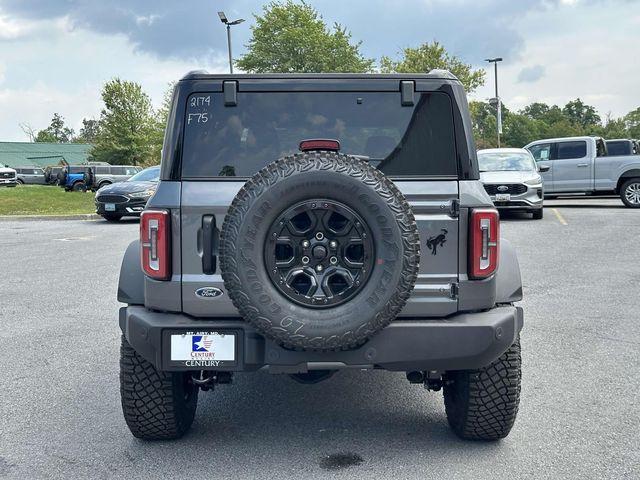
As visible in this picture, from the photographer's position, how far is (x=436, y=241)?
340 cm

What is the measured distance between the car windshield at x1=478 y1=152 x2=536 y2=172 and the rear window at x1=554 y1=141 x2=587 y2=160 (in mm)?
3179

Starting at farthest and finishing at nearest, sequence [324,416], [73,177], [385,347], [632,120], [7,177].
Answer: [632,120] → [73,177] → [7,177] → [324,416] → [385,347]

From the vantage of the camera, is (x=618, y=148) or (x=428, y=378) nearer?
(x=428, y=378)

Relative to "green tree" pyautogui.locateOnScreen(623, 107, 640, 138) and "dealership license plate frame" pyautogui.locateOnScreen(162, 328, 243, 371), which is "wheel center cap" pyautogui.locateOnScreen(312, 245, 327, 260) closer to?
"dealership license plate frame" pyautogui.locateOnScreen(162, 328, 243, 371)

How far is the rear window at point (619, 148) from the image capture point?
1928cm

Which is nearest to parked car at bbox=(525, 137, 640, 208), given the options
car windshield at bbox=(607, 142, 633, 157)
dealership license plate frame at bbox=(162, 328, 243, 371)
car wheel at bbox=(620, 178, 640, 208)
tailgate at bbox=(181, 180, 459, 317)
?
car wheel at bbox=(620, 178, 640, 208)

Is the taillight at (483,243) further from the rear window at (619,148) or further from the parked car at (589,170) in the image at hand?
the rear window at (619,148)

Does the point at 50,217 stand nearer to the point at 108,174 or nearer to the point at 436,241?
the point at 108,174

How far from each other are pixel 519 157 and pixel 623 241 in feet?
15.7

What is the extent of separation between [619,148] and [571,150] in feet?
4.27

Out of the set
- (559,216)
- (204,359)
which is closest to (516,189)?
(559,216)

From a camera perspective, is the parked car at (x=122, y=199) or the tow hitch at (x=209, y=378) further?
the parked car at (x=122, y=199)

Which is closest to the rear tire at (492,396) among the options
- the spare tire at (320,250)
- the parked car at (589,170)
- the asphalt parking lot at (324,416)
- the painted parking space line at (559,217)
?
the asphalt parking lot at (324,416)

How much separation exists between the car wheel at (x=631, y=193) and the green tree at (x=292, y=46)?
2878 cm
